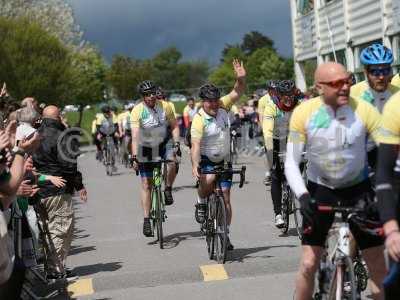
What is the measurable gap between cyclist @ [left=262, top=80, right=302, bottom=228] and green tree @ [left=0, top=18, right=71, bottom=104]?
1467 inches

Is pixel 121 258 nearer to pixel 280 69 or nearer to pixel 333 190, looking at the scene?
pixel 333 190

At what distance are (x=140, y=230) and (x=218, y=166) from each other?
2933 millimetres

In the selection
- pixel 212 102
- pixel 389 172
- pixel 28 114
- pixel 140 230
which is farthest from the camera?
pixel 140 230

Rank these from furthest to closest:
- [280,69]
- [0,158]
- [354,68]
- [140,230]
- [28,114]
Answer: [280,69] → [354,68] → [140,230] → [28,114] → [0,158]

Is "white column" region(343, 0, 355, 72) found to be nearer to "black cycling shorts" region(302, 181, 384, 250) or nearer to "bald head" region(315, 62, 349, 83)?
"black cycling shorts" region(302, 181, 384, 250)

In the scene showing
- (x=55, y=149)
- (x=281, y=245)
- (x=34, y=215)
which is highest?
(x=55, y=149)

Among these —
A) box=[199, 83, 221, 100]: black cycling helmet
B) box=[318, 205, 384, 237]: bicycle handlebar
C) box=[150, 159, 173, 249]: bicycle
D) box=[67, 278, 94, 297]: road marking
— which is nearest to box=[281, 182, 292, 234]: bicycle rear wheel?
box=[150, 159, 173, 249]: bicycle

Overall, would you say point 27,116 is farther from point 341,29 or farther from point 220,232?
point 341,29

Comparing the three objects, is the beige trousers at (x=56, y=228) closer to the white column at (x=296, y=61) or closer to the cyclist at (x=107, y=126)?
the cyclist at (x=107, y=126)

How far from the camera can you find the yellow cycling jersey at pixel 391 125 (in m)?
4.41

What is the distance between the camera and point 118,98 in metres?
119

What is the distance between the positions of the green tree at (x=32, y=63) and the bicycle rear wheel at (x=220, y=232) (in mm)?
38474

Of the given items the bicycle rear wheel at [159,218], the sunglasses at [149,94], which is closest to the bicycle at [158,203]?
the bicycle rear wheel at [159,218]

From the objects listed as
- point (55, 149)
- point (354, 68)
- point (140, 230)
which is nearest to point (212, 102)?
point (55, 149)
